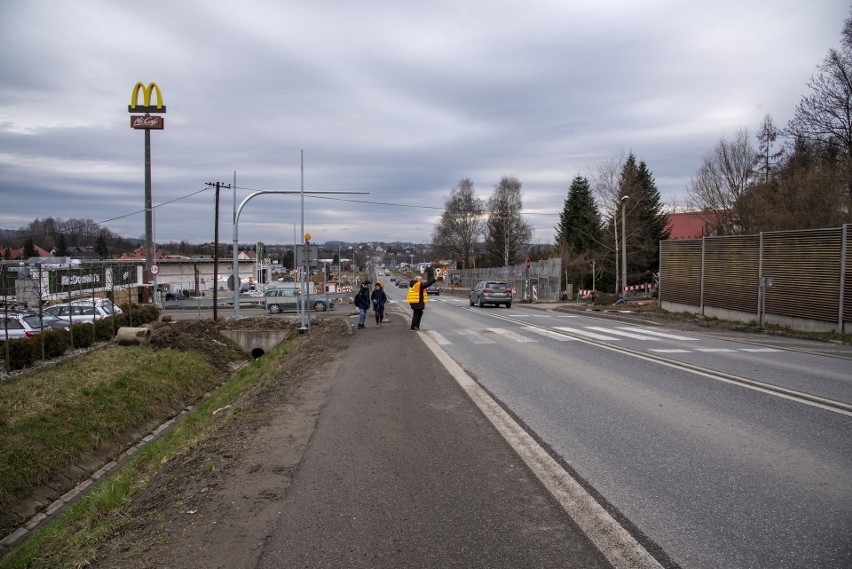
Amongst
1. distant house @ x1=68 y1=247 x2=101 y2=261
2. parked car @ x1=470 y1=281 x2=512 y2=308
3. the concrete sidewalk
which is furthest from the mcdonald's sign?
distant house @ x1=68 y1=247 x2=101 y2=261

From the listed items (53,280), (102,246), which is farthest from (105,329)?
(102,246)

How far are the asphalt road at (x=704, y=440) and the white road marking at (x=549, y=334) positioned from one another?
301 cm

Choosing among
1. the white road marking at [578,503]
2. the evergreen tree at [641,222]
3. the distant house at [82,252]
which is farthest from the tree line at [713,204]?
the distant house at [82,252]

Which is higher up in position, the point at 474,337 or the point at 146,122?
the point at 146,122

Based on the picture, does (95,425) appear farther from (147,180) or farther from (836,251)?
(147,180)

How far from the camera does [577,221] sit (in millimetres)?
62406

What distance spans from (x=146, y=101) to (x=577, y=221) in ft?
141

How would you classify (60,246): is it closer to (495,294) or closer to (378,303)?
(495,294)

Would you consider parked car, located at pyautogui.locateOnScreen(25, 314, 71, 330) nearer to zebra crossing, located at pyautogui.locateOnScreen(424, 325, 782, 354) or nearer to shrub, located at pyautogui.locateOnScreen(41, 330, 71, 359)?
shrub, located at pyautogui.locateOnScreen(41, 330, 71, 359)

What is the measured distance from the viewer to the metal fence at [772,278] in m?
16.2

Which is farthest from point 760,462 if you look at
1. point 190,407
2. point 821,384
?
point 190,407

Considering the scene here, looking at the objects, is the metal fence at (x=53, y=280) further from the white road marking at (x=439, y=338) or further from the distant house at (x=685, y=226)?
the distant house at (x=685, y=226)

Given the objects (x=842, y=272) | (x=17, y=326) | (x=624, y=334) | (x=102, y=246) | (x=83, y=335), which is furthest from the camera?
(x=102, y=246)

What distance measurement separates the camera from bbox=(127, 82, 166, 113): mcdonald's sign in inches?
1353
